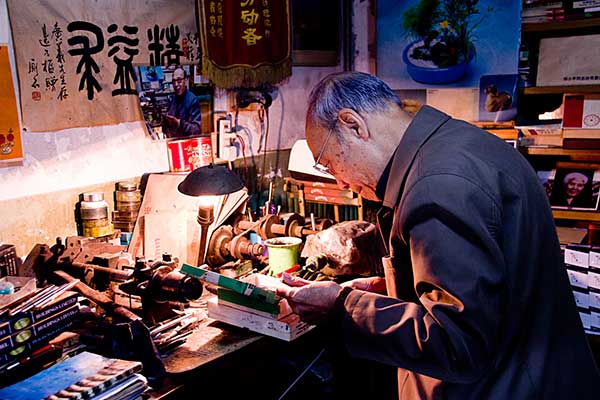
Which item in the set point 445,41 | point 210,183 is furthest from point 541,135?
point 210,183

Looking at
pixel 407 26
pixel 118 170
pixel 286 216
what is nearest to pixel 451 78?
pixel 407 26

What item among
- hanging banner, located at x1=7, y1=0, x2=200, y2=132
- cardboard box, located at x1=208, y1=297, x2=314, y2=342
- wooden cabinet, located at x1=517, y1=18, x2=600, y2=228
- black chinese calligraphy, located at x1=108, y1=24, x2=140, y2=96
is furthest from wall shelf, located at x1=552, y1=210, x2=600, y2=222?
black chinese calligraphy, located at x1=108, y1=24, x2=140, y2=96

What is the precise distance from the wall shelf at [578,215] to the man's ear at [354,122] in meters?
2.07

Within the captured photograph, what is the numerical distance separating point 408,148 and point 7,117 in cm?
177

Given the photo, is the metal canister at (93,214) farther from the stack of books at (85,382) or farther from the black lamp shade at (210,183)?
the stack of books at (85,382)

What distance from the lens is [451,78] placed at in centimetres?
381

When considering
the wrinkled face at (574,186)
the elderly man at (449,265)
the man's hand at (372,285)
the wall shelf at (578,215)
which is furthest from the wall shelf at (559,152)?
the elderly man at (449,265)

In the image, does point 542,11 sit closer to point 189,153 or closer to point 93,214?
point 189,153

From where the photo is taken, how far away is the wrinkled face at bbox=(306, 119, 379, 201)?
5.26ft

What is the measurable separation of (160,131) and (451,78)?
6.15ft

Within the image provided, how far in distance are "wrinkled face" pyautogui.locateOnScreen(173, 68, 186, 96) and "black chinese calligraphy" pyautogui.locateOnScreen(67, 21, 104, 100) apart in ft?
1.45

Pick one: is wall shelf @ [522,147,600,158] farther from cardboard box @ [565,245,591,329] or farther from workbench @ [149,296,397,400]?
workbench @ [149,296,397,400]

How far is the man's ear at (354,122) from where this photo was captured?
156 centimetres

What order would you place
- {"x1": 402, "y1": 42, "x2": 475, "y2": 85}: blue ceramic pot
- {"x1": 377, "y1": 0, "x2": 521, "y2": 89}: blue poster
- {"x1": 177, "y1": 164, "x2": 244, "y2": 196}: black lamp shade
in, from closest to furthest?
{"x1": 177, "y1": 164, "x2": 244, "y2": 196}: black lamp shade
{"x1": 377, "y1": 0, "x2": 521, "y2": 89}: blue poster
{"x1": 402, "y1": 42, "x2": 475, "y2": 85}: blue ceramic pot
